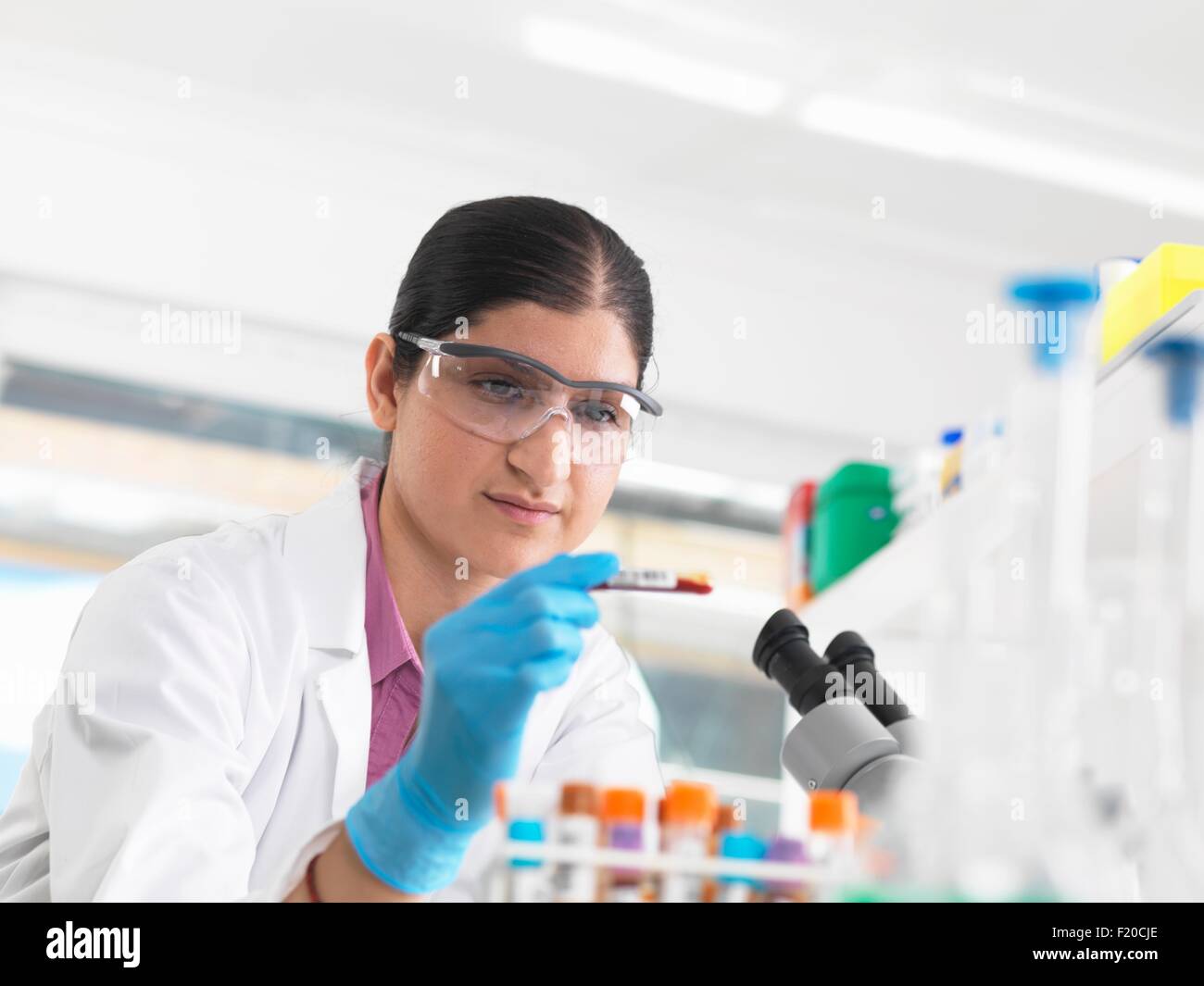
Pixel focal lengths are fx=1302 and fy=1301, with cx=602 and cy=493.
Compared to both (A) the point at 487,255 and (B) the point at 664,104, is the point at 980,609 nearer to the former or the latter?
(A) the point at 487,255

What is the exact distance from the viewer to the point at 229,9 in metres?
3.35

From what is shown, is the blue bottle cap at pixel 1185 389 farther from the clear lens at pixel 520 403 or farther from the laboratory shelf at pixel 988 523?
the clear lens at pixel 520 403

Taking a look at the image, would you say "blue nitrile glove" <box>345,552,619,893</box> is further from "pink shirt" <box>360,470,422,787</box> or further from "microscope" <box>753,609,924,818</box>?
"pink shirt" <box>360,470,422,787</box>

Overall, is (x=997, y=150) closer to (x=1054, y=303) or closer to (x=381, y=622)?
(x=381, y=622)

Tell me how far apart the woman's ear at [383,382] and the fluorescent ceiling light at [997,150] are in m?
2.28

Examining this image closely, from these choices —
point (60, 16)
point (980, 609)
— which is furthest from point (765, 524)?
point (980, 609)

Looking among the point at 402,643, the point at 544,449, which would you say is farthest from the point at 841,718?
the point at 402,643

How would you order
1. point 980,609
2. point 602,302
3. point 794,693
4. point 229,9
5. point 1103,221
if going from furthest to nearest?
point 1103,221 < point 229,9 < point 602,302 < point 794,693 < point 980,609

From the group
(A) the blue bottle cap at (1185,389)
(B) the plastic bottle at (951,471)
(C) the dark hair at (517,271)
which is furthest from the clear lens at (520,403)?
(B) the plastic bottle at (951,471)

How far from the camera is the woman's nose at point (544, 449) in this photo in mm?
1425

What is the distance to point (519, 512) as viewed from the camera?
1.45 metres

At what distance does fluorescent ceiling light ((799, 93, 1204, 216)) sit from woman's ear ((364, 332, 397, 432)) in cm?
228

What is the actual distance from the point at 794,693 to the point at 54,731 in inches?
25.9

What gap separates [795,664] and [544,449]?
44cm
